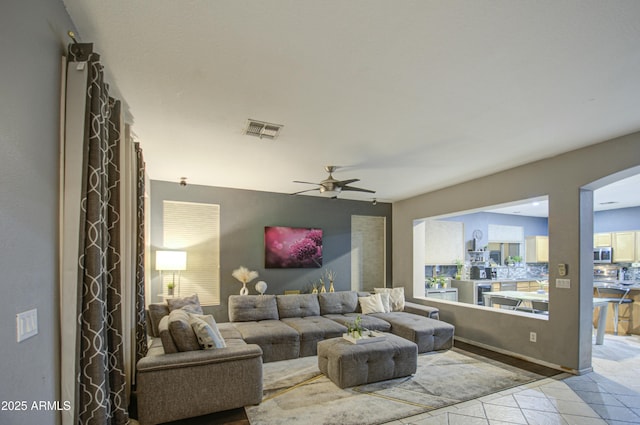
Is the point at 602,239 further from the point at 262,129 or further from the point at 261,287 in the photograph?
the point at 262,129

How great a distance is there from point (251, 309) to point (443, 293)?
171 inches

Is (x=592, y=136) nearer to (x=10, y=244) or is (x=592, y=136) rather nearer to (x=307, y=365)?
(x=307, y=365)

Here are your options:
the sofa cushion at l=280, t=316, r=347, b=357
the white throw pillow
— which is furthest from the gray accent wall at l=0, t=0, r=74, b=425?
the white throw pillow

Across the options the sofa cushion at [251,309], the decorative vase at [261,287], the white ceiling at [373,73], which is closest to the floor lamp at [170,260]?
the sofa cushion at [251,309]

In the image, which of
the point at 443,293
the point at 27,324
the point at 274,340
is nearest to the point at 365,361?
the point at 274,340

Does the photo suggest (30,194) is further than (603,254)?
No

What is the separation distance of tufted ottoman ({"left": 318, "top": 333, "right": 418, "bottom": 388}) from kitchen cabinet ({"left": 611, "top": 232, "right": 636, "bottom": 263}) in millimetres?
7346

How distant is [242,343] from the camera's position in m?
3.78

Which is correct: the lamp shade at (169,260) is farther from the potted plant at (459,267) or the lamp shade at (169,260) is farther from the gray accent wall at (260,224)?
the potted plant at (459,267)

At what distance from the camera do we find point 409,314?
19.6 feet

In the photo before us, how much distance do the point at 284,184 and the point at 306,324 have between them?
2.45 meters

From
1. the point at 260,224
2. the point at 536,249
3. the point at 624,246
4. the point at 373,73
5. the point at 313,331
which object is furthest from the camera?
the point at 536,249

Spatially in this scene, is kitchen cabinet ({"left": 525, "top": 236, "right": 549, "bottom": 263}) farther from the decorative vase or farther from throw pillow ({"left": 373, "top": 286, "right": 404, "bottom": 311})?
the decorative vase

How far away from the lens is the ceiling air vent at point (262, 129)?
133 inches
